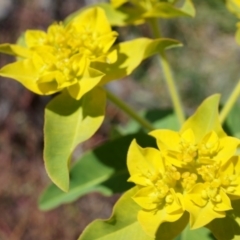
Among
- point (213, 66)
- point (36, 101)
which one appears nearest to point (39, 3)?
point (36, 101)

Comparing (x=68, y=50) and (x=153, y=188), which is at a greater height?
(x=68, y=50)

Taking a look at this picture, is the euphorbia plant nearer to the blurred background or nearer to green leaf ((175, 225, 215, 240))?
green leaf ((175, 225, 215, 240))

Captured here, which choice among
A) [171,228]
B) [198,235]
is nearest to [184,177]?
[171,228]

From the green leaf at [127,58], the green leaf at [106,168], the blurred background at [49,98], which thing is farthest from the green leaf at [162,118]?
the blurred background at [49,98]

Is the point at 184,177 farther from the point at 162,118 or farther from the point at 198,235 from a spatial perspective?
the point at 162,118

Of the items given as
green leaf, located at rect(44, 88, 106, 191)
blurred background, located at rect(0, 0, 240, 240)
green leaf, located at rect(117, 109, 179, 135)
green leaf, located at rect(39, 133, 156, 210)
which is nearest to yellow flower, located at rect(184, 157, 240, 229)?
green leaf, located at rect(44, 88, 106, 191)

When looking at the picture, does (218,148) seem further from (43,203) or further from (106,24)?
(43,203)
